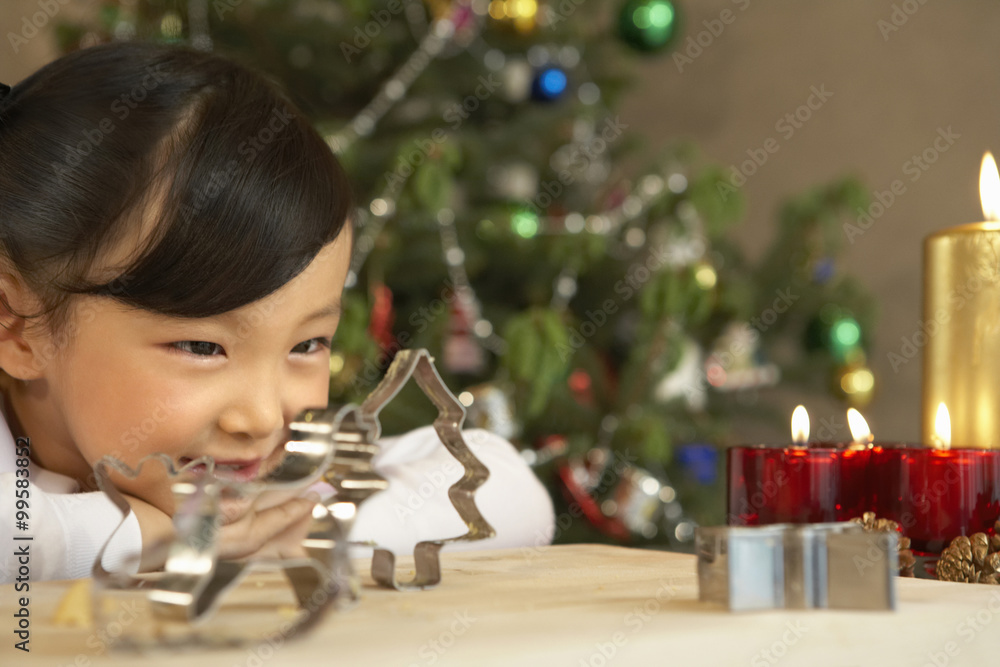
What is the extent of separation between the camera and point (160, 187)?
813 millimetres

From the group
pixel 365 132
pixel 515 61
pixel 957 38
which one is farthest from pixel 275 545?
pixel 957 38

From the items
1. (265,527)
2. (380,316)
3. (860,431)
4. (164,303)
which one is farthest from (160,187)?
(380,316)

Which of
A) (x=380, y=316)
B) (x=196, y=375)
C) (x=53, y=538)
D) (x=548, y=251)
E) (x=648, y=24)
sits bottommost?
(x=53, y=538)

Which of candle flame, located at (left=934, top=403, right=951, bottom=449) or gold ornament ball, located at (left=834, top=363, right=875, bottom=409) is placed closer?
candle flame, located at (left=934, top=403, right=951, bottom=449)

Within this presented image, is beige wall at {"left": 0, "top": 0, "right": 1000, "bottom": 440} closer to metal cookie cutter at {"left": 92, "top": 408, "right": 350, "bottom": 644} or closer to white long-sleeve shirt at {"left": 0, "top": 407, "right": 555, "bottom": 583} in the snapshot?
white long-sleeve shirt at {"left": 0, "top": 407, "right": 555, "bottom": 583}

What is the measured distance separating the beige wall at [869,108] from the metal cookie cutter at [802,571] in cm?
218

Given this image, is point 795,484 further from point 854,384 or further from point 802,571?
point 854,384

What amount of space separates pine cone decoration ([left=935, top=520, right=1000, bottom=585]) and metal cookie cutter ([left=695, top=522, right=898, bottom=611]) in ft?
0.68

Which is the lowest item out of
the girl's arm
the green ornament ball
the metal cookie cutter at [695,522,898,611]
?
the girl's arm

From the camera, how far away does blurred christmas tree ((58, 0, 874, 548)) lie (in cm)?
176

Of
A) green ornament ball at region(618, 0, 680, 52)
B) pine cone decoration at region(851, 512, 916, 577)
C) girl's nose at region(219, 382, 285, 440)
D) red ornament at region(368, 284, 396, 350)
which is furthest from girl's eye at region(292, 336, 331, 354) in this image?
green ornament ball at region(618, 0, 680, 52)

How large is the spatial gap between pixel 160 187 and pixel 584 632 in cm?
61

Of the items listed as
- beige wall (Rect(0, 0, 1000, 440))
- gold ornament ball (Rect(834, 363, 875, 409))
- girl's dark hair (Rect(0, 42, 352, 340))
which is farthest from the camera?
beige wall (Rect(0, 0, 1000, 440))

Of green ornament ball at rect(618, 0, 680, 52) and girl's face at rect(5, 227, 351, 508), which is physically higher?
green ornament ball at rect(618, 0, 680, 52)
